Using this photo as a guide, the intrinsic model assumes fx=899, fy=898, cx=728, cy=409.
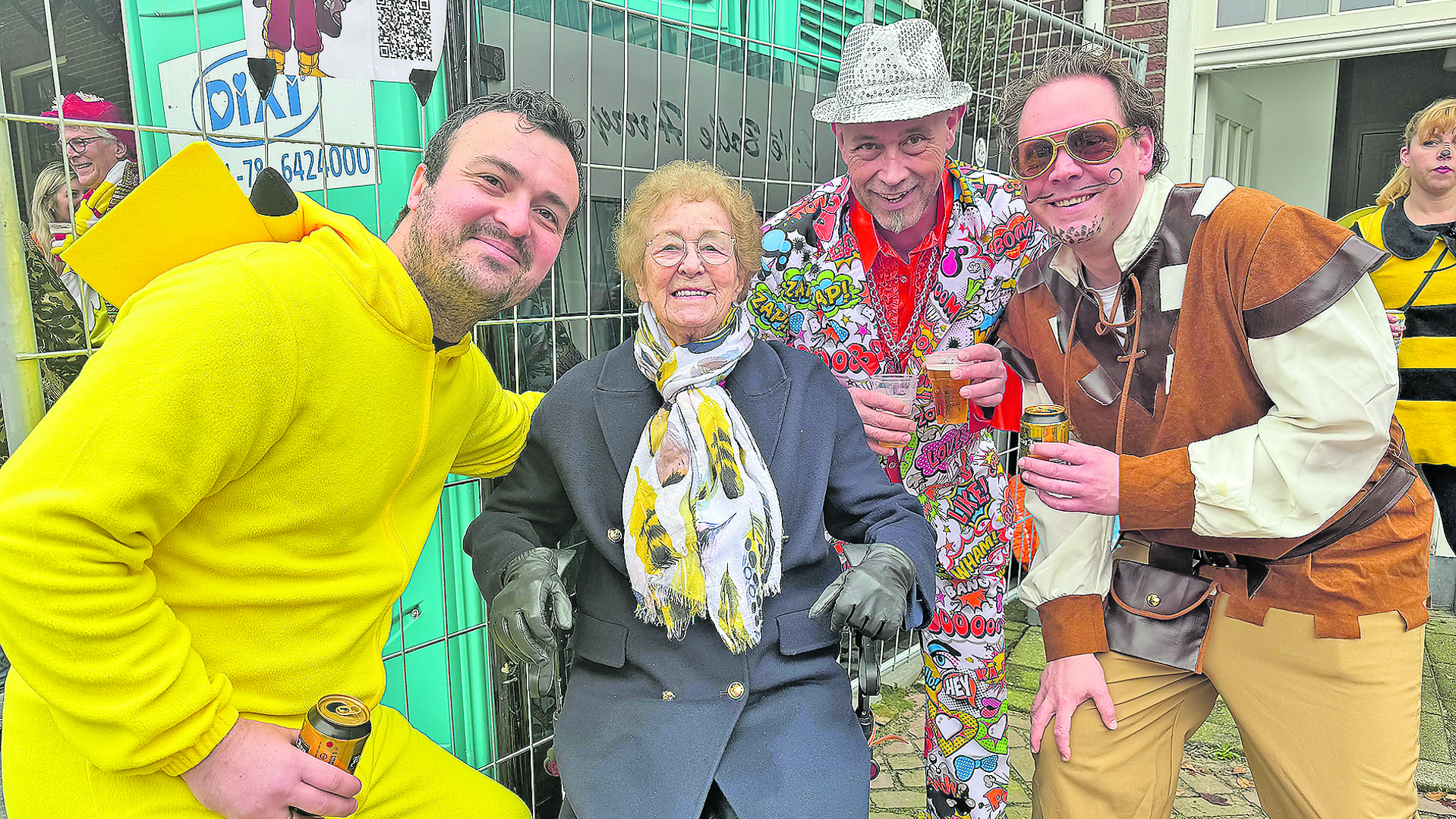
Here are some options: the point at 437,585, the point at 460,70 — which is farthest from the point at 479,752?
the point at 460,70

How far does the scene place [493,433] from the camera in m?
2.24

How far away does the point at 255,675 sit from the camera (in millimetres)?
1648

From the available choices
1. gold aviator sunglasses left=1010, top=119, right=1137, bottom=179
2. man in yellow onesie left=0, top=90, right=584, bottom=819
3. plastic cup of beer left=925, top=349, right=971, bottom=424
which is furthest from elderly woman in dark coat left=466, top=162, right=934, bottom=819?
gold aviator sunglasses left=1010, top=119, right=1137, bottom=179

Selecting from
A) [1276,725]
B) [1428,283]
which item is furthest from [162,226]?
[1428,283]

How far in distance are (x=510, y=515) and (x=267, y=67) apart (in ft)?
3.64

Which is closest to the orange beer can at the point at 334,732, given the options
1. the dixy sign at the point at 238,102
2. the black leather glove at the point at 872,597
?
the black leather glove at the point at 872,597

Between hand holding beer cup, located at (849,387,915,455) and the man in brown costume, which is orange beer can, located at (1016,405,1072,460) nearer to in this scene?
the man in brown costume

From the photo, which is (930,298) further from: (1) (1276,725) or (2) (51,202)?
(2) (51,202)

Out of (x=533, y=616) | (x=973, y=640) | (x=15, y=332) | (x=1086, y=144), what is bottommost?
(x=973, y=640)

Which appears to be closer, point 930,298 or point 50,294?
point 50,294

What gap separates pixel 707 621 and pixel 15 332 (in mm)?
1484

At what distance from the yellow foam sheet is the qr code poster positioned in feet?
1.63

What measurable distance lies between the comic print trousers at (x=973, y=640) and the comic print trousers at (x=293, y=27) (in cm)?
204

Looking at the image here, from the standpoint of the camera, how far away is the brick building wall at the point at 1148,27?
5500mm
